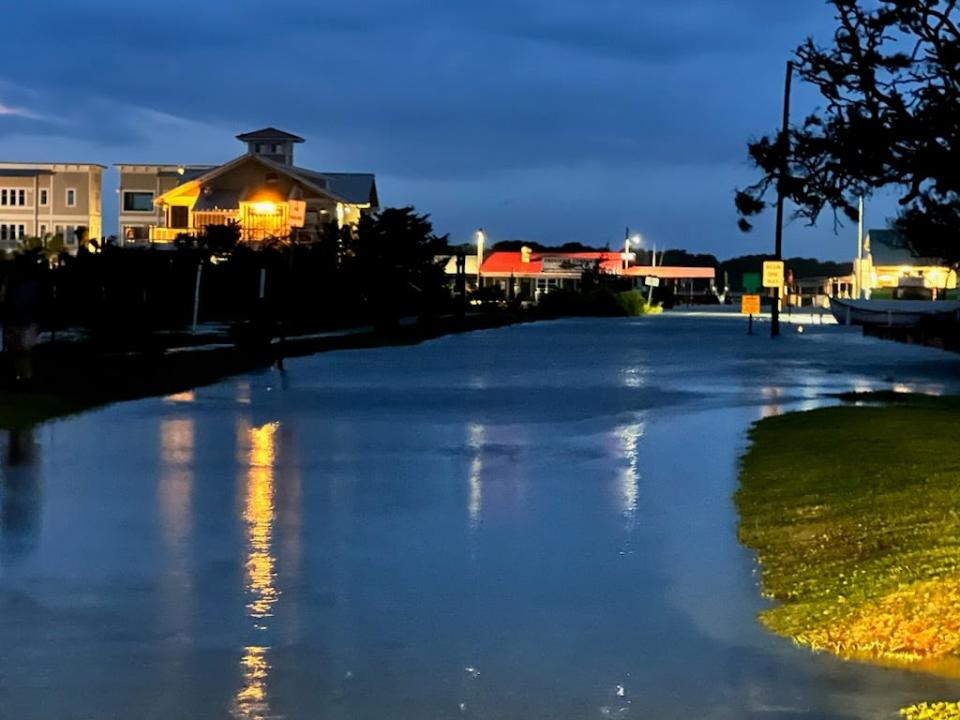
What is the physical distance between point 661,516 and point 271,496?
3.30 m

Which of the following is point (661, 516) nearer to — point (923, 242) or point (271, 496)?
point (271, 496)

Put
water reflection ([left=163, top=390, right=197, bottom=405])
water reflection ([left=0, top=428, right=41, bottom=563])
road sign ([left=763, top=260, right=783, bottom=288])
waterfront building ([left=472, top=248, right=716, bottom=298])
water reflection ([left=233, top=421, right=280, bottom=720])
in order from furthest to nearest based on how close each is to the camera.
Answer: waterfront building ([left=472, top=248, right=716, bottom=298])
road sign ([left=763, top=260, right=783, bottom=288])
water reflection ([left=163, top=390, right=197, bottom=405])
water reflection ([left=0, top=428, right=41, bottom=563])
water reflection ([left=233, top=421, right=280, bottom=720])

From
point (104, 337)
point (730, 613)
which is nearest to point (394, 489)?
point (730, 613)

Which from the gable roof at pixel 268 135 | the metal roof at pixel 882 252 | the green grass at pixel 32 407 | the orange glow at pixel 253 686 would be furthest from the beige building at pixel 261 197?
the orange glow at pixel 253 686

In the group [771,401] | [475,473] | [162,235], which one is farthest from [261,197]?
[475,473]

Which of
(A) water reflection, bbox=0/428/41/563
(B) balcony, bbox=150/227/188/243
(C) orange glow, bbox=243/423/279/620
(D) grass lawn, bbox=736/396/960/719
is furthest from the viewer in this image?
(B) balcony, bbox=150/227/188/243

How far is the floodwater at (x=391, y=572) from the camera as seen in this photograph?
6.82 metres

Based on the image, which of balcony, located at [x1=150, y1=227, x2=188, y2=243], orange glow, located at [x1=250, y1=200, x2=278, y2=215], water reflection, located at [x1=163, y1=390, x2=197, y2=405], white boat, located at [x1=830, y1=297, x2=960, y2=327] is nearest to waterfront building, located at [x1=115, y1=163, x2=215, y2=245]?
balcony, located at [x1=150, y1=227, x2=188, y2=243]

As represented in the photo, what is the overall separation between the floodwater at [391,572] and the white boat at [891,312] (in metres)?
38.0

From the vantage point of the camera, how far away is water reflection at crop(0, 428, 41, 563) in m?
10.4

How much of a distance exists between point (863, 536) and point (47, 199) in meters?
88.5

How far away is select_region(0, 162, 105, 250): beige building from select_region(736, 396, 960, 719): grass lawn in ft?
267

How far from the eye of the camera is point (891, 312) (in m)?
58.9

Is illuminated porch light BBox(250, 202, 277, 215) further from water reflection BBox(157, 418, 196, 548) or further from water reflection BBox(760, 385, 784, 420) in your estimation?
water reflection BBox(157, 418, 196, 548)
